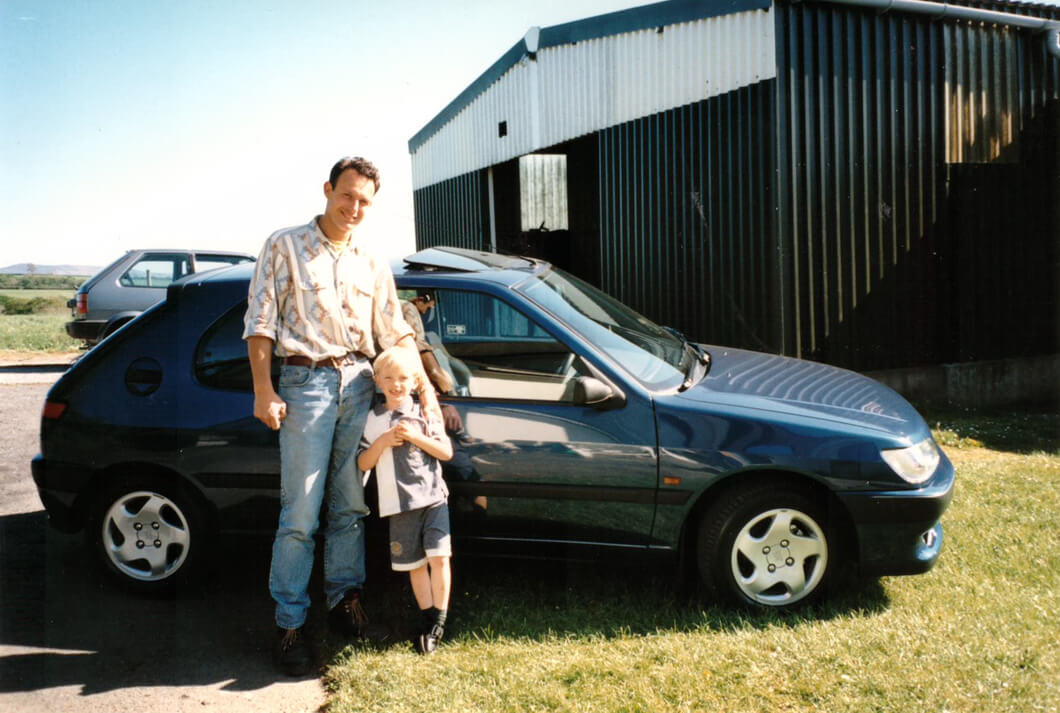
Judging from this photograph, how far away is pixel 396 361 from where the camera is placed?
3.37 meters

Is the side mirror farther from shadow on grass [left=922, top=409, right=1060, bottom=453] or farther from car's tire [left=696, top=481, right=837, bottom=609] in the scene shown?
shadow on grass [left=922, top=409, right=1060, bottom=453]

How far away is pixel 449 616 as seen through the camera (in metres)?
3.80

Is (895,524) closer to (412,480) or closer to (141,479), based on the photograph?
(412,480)

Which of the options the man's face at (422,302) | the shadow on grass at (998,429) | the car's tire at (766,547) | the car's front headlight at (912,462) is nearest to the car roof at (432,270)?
the man's face at (422,302)

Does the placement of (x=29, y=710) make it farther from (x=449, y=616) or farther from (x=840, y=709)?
(x=840, y=709)

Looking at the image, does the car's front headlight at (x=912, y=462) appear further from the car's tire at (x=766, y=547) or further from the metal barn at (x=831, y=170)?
the metal barn at (x=831, y=170)

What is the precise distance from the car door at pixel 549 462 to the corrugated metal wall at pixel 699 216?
5176 millimetres

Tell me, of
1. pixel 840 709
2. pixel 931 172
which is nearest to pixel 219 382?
pixel 840 709

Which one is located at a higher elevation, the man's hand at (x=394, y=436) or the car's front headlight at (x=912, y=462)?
the man's hand at (x=394, y=436)

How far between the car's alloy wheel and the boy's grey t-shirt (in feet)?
3.45

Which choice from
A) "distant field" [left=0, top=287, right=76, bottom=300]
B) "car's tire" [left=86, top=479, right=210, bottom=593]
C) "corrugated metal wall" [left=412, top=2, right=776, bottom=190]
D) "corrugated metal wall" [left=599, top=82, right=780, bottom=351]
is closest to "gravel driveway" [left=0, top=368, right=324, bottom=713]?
"car's tire" [left=86, top=479, right=210, bottom=593]

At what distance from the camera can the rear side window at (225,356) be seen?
3824 mm

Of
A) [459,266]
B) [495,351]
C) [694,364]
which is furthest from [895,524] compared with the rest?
[459,266]

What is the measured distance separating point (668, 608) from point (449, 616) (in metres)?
0.97
